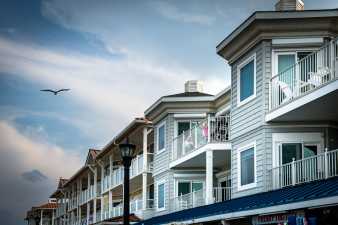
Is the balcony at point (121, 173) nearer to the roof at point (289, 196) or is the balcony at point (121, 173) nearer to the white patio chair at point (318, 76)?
the roof at point (289, 196)

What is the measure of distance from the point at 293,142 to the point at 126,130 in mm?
17915

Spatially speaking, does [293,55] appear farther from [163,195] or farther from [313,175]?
[163,195]

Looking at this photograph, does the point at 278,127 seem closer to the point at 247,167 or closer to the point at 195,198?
the point at 247,167

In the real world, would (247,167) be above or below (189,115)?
below

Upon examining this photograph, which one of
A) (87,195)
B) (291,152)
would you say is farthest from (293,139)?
(87,195)

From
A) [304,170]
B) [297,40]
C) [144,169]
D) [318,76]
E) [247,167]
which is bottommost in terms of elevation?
[304,170]

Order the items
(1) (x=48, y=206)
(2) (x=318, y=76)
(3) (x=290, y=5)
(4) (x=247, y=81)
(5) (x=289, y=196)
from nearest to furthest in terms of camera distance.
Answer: (5) (x=289, y=196), (2) (x=318, y=76), (4) (x=247, y=81), (3) (x=290, y=5), (1) (x=48, y=206)

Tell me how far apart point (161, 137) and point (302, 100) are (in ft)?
54.5

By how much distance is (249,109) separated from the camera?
23.4m

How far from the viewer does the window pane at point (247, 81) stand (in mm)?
23391

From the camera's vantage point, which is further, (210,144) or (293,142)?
(210,144)

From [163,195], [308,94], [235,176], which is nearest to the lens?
[308,94]

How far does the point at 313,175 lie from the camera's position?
65.9ft

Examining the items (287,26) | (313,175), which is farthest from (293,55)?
(313,175)
